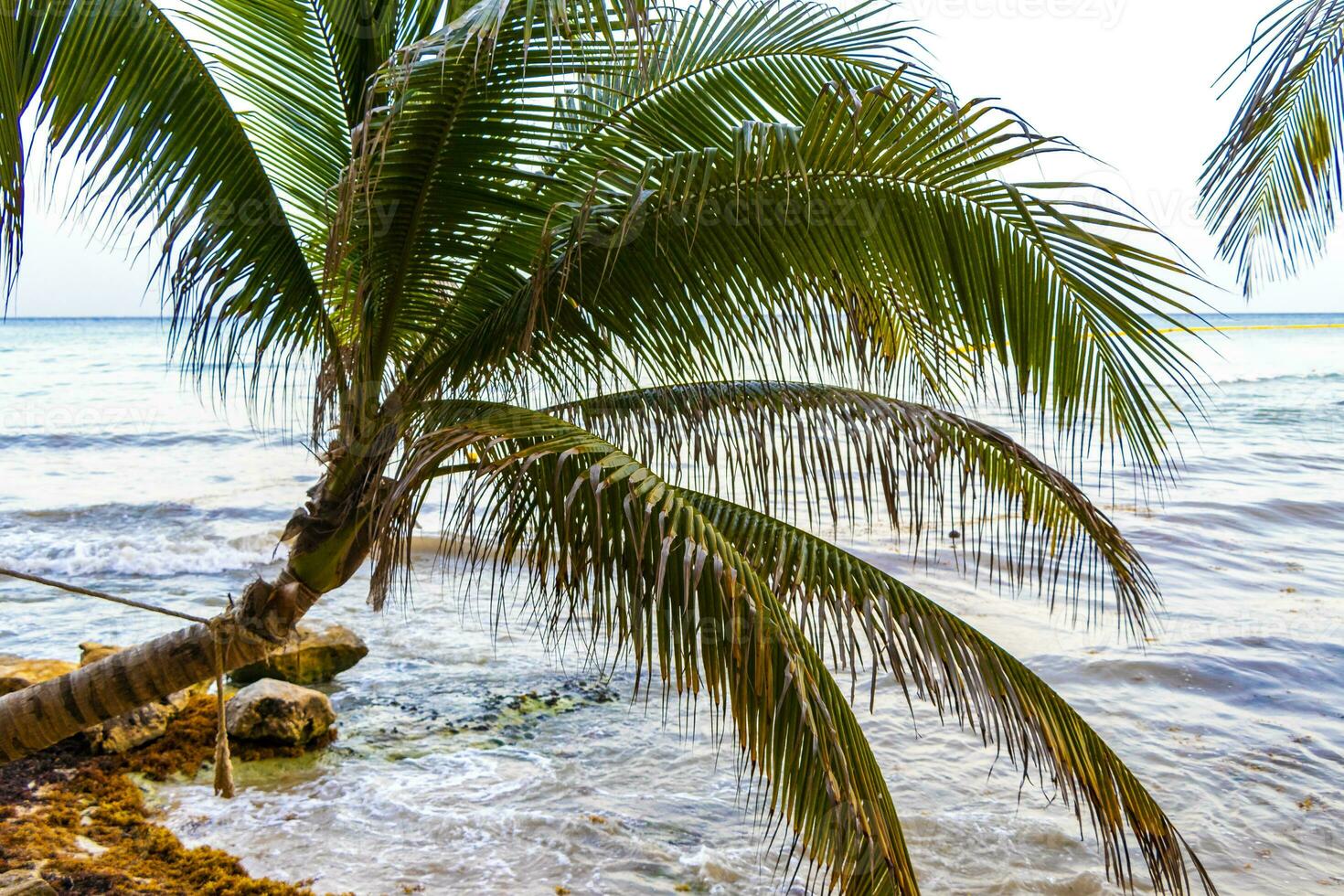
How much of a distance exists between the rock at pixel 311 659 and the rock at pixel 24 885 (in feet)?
9.60

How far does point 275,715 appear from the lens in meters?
5.76

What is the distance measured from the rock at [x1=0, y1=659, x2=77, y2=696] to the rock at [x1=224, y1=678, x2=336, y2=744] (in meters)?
0.98

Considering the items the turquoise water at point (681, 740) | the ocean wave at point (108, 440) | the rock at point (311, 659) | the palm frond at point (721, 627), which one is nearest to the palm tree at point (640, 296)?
the palm frond at point (721, 627)

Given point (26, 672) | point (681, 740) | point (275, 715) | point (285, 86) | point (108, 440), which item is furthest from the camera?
point (108, 440)

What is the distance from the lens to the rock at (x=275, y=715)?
5.71 meters

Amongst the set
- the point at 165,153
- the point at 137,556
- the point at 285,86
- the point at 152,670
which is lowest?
the point at 137,556

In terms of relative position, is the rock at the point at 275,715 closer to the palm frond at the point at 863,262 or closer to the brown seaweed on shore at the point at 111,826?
the brown seaweed on shore at the point at 111,826

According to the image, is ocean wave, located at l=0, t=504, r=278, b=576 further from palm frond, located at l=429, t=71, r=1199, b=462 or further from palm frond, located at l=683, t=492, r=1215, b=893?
palm frond, located at l=683, t=492, r=1215, b=893

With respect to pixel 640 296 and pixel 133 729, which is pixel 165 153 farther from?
pixel 133 729

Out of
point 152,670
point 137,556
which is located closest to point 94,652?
point 152,670

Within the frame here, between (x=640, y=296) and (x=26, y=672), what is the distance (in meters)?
5.03

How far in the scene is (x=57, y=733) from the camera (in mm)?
3527

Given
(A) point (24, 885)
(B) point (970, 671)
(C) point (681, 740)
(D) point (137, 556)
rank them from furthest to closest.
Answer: (D) point (137, 556)
(C) point (681, 740)
(A) point (24, 885)
(B) point (970, 671)

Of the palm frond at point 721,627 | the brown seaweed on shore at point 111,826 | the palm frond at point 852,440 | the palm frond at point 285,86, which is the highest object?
the palm frond at point 285,86
